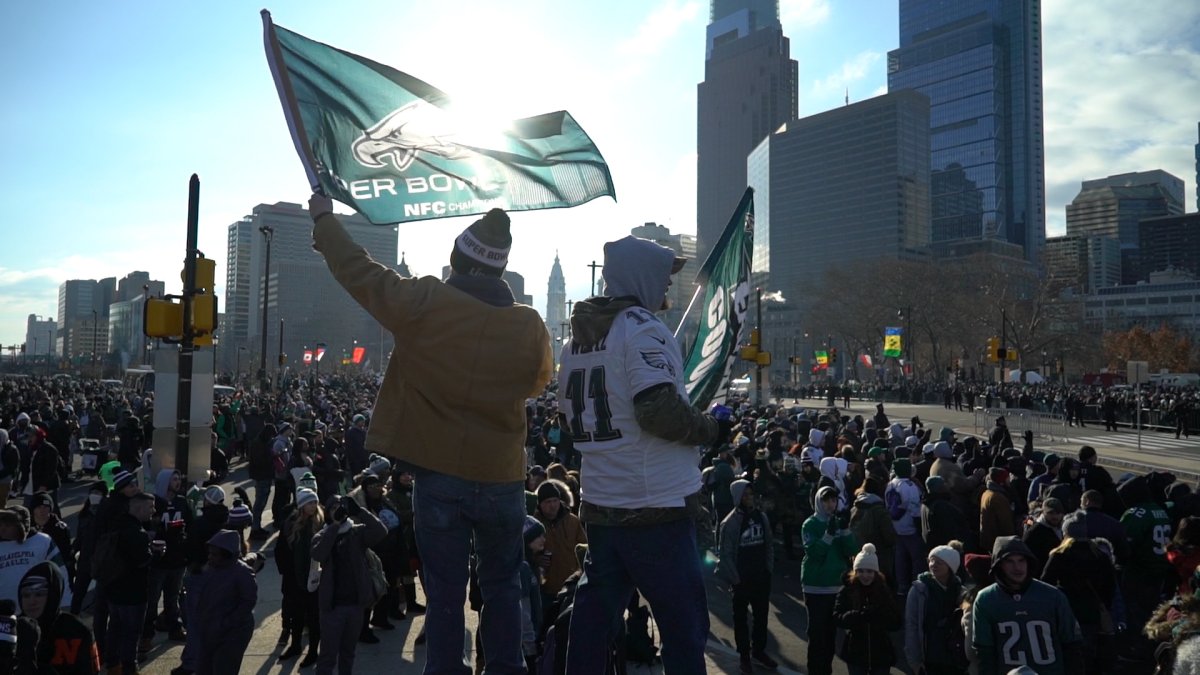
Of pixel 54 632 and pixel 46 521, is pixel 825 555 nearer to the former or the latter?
pixel 54 632

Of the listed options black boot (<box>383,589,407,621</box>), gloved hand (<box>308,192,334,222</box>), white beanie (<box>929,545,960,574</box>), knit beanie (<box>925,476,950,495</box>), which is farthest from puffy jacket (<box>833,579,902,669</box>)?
gloved hand (<box>308,192,334,222</box>)

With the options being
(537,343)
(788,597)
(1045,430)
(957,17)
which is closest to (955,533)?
(788,597)

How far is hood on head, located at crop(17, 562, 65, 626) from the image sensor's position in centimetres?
538

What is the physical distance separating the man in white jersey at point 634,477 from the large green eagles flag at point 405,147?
1473 millimetres

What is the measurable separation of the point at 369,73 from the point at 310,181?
1134 millimetres

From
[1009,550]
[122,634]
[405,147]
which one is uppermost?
[405,147]

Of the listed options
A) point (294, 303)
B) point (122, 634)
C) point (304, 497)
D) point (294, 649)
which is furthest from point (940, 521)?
point (294, 303)

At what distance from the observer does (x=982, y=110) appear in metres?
175

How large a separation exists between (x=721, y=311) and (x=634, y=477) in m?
3.90

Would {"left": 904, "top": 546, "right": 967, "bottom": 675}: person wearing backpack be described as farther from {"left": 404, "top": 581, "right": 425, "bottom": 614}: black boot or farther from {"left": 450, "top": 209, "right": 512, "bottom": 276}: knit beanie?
{"left": 404, "top": 581, "right": 425, "bottom": 614}: black boot

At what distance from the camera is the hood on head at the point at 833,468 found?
1220 cm

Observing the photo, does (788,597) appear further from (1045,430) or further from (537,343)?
(1045,430)

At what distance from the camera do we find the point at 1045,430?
107 ft

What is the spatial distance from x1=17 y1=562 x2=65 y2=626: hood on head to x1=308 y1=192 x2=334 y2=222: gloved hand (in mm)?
4004
